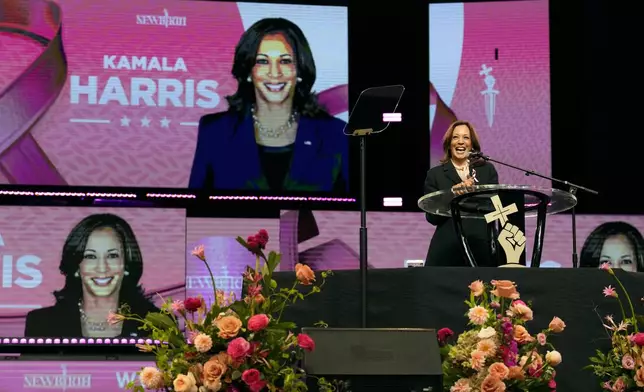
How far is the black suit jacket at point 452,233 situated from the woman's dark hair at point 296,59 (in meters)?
2.52

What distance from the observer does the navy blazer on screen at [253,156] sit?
21.1ft

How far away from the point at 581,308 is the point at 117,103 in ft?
13.0

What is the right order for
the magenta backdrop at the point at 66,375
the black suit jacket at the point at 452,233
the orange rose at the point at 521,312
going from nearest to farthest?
the orange rose at the point at 521,312 < the black suit jacket at the point at 452,233 < the magenta backdrop at the point at 66,375

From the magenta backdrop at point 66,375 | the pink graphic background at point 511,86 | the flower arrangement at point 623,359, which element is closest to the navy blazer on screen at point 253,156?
the pink graphic background at point 511,86

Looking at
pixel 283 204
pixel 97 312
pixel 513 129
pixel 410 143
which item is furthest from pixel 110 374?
pixel 513 129

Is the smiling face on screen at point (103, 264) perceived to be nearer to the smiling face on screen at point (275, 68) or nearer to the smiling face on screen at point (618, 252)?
the smiling face on screen at point (275, 68)

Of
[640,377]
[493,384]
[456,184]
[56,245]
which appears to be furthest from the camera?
[56,245]

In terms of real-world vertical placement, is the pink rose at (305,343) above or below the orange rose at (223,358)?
above

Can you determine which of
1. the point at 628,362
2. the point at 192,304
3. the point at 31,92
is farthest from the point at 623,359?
the point at 31,92

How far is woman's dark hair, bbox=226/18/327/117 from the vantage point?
21.6 feet

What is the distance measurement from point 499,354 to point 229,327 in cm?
76

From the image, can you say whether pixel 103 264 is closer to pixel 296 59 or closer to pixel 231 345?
pixel 296 59

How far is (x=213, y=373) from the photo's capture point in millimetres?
2285

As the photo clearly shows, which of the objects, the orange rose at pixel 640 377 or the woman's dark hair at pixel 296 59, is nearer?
the orange rose at pixel 640 377
